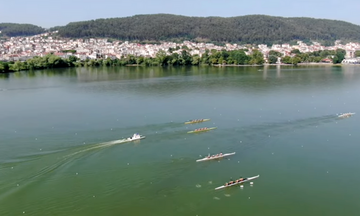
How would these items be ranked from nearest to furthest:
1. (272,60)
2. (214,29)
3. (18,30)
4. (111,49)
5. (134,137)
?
1. (134,137)
2. (272,60)
3. (111,49)
4. (214,29)
5. (18,30)

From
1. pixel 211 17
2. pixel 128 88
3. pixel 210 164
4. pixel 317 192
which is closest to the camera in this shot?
pixel 317 192

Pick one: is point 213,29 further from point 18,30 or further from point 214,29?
point 18,30

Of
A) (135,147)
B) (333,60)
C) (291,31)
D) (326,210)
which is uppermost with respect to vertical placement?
(291,31)

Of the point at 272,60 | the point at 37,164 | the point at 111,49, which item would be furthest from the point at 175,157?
the point at 111,49

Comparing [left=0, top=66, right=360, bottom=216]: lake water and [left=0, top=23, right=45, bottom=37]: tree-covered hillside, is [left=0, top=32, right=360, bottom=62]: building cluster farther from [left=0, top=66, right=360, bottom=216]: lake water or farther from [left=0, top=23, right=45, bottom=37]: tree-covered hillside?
[left=0, top=66, right=360, bottom=216]: lake water

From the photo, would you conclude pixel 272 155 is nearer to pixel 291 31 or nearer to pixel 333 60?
pixel 333 60

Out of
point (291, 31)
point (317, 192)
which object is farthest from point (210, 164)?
point (291, 31)
